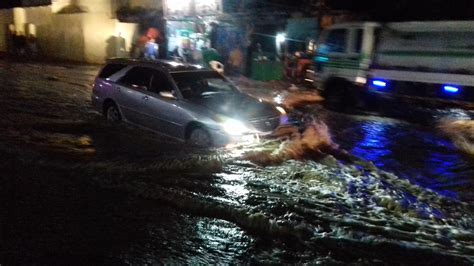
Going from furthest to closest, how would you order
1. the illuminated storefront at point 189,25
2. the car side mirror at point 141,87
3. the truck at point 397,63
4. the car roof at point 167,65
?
the illuminated storefront at point 189,25
the truck at point 397,63
the car side mirror at point 141,87
the car roof at point 167,65

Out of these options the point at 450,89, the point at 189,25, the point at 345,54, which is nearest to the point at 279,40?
the point at 189,25

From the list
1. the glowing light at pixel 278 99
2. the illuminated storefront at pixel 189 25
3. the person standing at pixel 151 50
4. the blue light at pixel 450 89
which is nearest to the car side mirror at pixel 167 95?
the glowing light at pixel 278 99

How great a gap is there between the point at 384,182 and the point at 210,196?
2.65 m

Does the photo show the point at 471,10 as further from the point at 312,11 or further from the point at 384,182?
the point at 384,182

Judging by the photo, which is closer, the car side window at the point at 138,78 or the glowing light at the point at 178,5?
the car side window at the point at 138,78

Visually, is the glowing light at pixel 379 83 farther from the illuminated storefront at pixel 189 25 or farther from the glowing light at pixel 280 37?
the illuminated storefront at pixel 189 25

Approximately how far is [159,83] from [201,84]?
765mm

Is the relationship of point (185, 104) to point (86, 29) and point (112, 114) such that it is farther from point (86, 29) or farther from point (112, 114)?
point (86, 29)

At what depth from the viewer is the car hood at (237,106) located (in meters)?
8.08

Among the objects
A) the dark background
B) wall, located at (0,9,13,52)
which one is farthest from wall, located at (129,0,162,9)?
wall, located at (0,9,13,52)

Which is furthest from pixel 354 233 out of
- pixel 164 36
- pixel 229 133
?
pixel 164 36

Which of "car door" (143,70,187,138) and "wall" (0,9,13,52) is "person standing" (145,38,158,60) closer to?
"wall" (0,9,13,52)

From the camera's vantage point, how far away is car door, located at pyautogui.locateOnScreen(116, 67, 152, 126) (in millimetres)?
9130

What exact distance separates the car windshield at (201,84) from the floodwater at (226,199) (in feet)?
3.20
